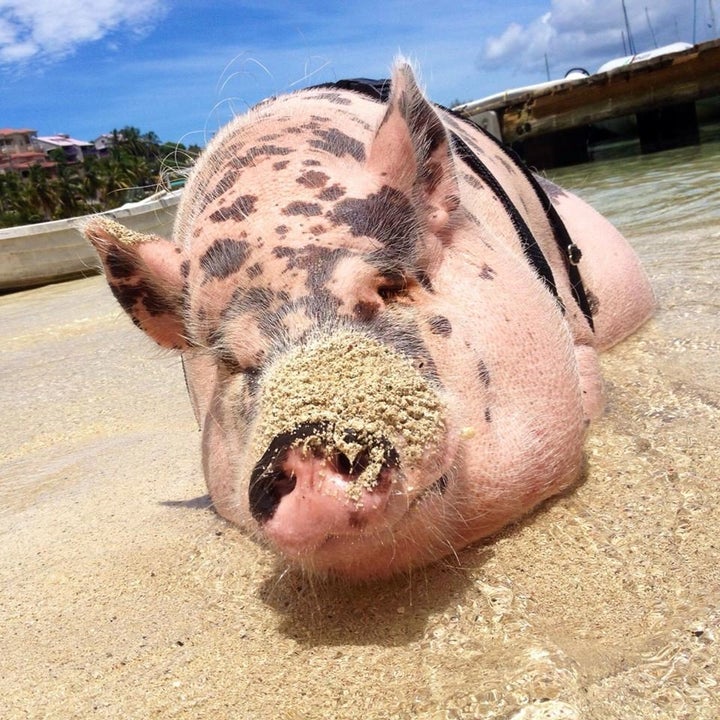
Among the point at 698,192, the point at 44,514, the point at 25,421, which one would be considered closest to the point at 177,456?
the point at 44,514

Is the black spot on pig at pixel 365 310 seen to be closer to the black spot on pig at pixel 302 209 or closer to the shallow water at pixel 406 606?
the black spot on pig at pixel 302 209

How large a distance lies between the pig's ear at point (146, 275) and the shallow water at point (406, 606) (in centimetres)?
24

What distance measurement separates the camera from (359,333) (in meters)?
2.07

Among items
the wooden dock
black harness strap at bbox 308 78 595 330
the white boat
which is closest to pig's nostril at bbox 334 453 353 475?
black harness strap at bbox 308 78 595 330

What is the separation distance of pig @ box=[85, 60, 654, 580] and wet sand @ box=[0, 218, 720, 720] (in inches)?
6.0

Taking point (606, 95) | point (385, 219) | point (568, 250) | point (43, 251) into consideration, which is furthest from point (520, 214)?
point (606, 95)

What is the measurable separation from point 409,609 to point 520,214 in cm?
190

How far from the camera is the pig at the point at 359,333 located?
1.84 m

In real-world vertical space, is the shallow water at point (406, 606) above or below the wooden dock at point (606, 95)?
below

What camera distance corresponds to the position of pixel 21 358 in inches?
299

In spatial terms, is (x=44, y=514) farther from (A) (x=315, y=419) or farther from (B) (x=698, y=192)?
(B) (x=698, y=192)

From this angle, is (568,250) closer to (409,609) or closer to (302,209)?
(302,209)

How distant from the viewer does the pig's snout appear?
1760 mm

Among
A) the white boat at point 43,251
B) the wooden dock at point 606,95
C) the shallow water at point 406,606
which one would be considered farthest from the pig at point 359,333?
the wooden dock at point 606,95
